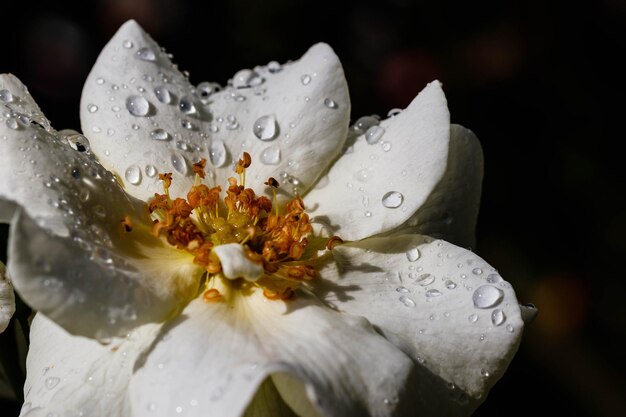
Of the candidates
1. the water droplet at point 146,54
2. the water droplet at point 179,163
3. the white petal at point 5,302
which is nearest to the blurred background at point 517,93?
the water droplet at point 146,54

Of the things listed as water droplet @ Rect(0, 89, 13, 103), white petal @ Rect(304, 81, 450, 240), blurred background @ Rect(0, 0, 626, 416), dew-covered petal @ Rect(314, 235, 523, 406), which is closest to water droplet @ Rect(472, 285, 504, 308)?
dew-covered petal @ Rect(314, 235, 523, 406)

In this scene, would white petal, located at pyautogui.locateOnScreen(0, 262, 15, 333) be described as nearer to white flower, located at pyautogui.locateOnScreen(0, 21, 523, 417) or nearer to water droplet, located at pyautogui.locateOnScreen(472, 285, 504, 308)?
white flower, located at pyautogui.locateOnScreen(0, 21, 523, 417)

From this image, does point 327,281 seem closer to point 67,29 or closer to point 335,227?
point 335,227

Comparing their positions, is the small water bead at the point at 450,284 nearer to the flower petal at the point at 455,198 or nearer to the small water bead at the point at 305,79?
the flower petal at the point at 455,198

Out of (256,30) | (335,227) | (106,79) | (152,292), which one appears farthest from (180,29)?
(152,292)

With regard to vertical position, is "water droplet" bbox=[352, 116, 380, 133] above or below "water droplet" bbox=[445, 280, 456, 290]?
above
